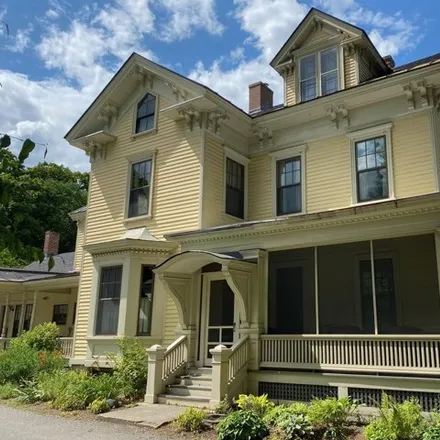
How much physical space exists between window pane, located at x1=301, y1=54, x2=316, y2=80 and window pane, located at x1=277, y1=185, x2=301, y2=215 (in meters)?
3.61

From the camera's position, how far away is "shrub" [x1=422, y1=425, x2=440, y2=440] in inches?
261

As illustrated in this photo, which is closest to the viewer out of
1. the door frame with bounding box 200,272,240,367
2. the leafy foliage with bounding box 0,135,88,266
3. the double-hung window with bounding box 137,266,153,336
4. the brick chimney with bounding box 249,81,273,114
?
the door frame with bounding box 200,272,240,367

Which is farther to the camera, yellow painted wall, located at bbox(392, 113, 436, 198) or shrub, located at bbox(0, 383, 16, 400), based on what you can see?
shrub, located at bbox(0, 383, 16, 400)

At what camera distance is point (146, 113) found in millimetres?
16016

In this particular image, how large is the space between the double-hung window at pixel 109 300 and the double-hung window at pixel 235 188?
3741 millimetres

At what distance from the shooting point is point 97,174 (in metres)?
16.7

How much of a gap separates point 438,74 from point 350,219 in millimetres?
4754

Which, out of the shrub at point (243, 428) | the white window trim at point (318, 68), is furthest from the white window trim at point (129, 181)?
the shrub at point (243, 428)

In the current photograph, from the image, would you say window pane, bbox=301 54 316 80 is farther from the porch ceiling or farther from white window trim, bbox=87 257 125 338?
white window trim, bbox=87 257 125 338

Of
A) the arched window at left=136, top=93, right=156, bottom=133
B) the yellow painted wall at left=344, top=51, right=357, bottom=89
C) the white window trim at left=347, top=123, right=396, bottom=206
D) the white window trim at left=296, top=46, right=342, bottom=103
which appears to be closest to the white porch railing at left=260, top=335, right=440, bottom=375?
the white window trim at left=347, top=123, right=396, bottom=206

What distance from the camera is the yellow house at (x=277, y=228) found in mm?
10219

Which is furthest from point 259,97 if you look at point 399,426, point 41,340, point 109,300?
point 399,426

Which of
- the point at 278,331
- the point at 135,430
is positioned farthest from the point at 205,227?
the point at 135,430

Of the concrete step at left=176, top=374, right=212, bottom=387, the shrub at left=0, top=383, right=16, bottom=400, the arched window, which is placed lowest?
the shrub at left=0, top=383, right=16, bottom=400
